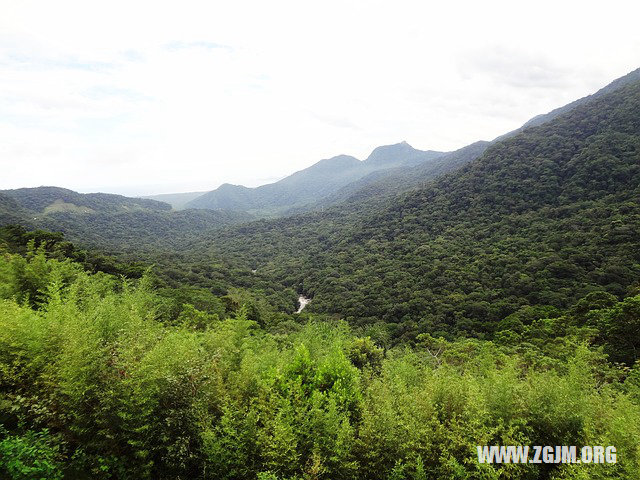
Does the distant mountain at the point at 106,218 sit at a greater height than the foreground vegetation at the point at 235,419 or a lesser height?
greater

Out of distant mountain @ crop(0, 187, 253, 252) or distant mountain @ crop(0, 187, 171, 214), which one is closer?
distant mountain @ crop(0, 187, 253, 252)

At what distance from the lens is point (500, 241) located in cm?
5453

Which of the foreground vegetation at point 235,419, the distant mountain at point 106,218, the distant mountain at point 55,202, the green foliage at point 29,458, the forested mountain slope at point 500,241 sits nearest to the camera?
the green foliage at point 29,458

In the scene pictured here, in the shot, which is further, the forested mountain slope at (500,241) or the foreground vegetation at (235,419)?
the forested mountain slope at (500,241)

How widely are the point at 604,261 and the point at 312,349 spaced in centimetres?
4271

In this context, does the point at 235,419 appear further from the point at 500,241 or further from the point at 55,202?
the point at 55,202

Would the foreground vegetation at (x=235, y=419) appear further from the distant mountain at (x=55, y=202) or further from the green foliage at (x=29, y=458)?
the distant mountain at (x=55, y=202)

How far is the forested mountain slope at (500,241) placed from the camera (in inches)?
1532

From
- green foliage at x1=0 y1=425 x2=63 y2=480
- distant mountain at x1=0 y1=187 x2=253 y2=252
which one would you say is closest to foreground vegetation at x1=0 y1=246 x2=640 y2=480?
green foliage at x1=0 y1=425 x2=63 y2=480

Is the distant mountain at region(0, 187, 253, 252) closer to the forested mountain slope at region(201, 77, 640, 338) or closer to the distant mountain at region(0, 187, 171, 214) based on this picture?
the distant mountain at region(0, 187, 171, 214)

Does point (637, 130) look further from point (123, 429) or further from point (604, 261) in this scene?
point (123, 429)

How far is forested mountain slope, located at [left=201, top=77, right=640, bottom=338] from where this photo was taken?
128 feet

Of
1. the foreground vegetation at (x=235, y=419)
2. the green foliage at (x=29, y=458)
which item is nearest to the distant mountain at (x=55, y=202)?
the foreground vegetation at (x=235, y=419)

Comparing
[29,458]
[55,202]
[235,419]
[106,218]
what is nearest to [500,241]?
[235,419]
